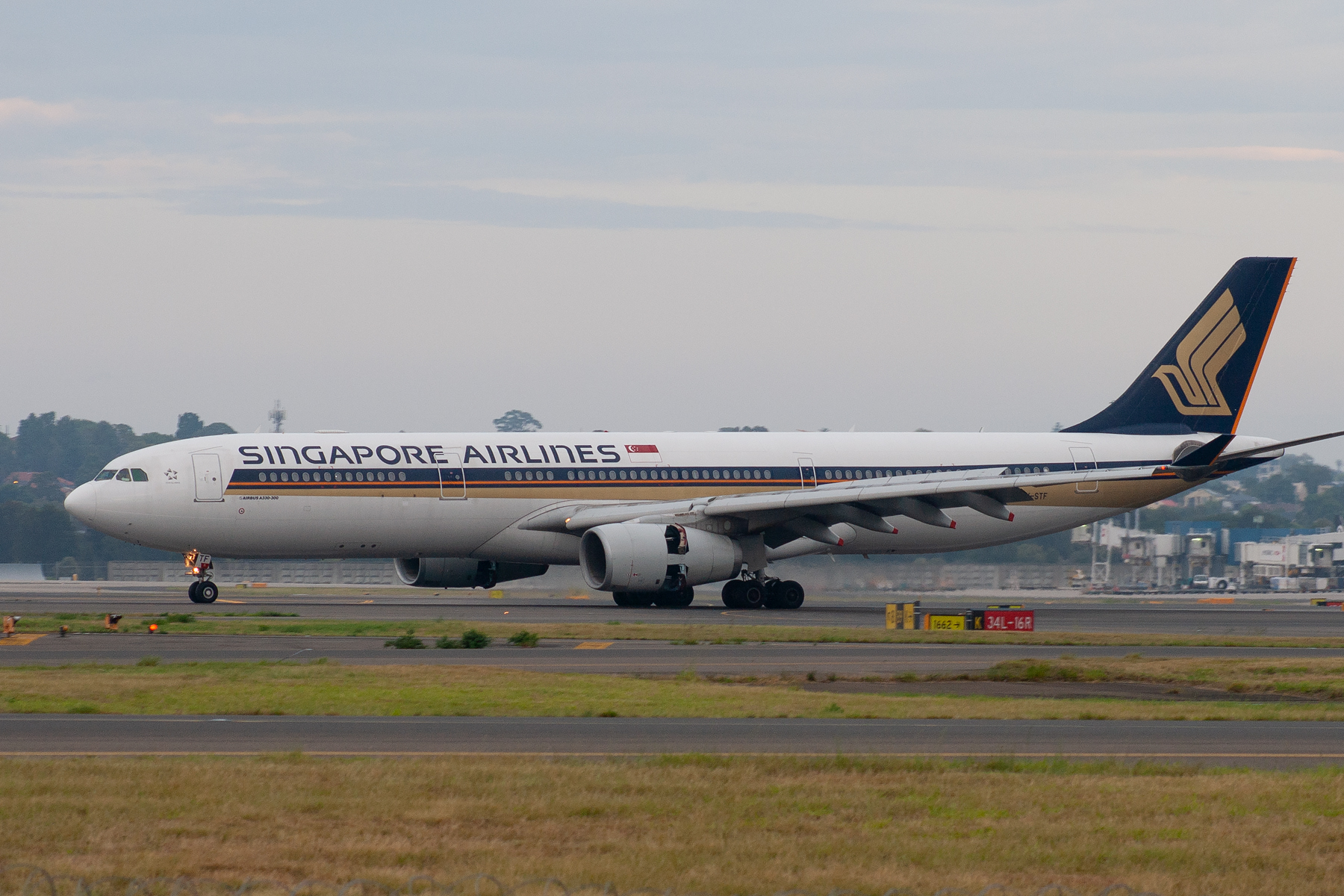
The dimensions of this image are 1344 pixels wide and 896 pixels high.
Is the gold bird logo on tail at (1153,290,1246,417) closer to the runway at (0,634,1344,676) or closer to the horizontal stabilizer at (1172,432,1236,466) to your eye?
the horizontal stabilizer at (1172,432,1236,466)

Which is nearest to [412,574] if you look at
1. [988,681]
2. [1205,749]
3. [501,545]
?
[501,545]

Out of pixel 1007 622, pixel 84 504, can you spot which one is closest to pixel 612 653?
pixel 1007 622

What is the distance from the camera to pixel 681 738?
16859 millimetres

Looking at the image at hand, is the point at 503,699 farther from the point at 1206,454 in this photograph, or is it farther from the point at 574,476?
the point at 1206,454

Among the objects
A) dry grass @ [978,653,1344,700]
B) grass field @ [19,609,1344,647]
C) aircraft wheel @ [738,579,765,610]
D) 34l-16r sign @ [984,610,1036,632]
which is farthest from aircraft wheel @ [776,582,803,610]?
dry grass @ [978,653,1344,700]

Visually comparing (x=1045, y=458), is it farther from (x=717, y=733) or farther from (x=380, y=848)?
(x=380, y=848)

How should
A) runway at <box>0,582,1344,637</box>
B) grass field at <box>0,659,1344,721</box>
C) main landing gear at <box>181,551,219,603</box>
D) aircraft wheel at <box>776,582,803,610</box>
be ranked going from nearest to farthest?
grass field at <box>0,659,1344,721</box>, runway at <box>0,582,1344,637</box>, main landing gear at <box>181,551,219,603</box>, aircraft wheel at <box>776,582,803,610</box>

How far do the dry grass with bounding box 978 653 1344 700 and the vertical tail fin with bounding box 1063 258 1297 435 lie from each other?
850 inches

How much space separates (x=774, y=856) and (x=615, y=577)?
28.5 meters

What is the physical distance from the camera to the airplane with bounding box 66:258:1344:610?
39750 mm

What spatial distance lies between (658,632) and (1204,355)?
948 inches

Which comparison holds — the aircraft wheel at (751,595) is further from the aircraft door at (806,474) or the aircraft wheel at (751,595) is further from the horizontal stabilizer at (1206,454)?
the horizontal stabilizer at (1206,454)

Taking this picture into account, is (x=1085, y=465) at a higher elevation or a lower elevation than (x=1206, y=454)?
lower

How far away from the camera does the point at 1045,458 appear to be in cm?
4566
